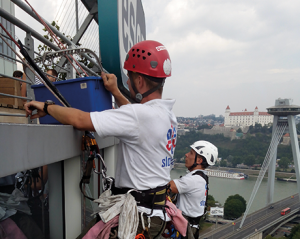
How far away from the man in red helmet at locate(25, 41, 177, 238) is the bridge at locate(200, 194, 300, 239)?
29.1m

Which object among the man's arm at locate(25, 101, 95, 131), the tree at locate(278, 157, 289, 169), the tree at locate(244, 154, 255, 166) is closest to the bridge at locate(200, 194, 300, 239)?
the tree at locate(278, 157, 289, 169)

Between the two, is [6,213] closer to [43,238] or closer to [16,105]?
[43,238]

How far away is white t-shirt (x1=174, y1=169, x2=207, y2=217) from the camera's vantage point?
2445mm

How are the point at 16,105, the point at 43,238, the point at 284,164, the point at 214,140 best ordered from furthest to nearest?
1. the point at 214,140
2. the point at 284,164
3. the point at 16,105
4. the point at 43,238

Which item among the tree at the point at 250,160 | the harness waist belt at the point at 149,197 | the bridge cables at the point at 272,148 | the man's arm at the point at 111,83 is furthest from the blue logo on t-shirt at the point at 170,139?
the tree at the point at 250,160

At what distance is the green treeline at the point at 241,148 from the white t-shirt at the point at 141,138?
53.9 m

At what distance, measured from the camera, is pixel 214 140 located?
67875 mm

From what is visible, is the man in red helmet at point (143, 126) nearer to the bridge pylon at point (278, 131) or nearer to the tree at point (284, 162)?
the bridge pylon at point (278, 131)

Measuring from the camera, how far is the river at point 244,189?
42.8 m

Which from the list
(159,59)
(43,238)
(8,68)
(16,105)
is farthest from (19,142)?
(8,68)

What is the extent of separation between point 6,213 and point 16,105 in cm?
102

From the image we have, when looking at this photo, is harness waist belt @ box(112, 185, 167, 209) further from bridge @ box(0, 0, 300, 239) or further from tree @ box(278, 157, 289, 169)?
tree @ box(278, 157, 289, 169)

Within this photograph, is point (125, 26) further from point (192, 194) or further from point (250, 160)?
point (250, 160)

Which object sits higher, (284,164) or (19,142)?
(19,142)
